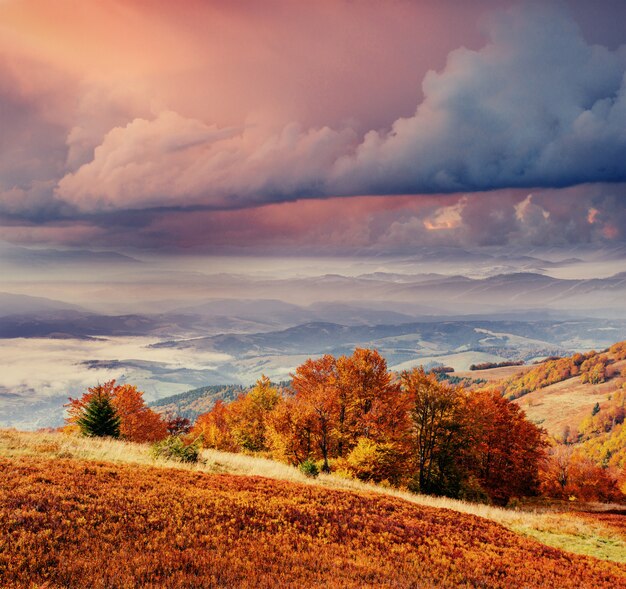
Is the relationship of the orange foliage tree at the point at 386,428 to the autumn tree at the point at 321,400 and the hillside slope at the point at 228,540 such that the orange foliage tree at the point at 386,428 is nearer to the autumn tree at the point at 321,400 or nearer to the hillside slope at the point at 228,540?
the autumn tree at the point at 321,400

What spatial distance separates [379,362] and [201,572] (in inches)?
1404

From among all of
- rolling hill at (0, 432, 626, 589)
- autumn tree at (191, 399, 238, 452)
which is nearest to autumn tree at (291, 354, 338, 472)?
rolling hill at (0, 432, 626, 589)

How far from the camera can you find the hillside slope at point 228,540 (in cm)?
1034

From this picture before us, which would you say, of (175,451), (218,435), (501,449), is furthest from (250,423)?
(175,451)

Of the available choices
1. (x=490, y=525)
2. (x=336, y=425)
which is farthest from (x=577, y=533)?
(x=336, y=425)

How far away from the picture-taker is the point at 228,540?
12.8 meters

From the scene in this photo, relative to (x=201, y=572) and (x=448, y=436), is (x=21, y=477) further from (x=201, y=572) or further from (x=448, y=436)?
(x=448, y=436)

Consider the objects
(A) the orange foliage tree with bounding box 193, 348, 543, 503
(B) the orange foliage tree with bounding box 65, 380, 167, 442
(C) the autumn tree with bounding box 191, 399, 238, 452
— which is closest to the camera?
(A) the orange foliage tree with bounding box 193, 348, 543, 503

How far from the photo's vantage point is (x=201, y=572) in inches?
415

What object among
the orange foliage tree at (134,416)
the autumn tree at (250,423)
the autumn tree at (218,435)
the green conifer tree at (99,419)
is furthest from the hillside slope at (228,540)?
the orange foliage tree at (134,416)

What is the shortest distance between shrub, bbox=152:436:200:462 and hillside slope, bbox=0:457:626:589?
203 inches

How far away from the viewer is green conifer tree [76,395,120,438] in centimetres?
3884

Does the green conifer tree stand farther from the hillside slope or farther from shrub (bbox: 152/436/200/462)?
the hillside slope

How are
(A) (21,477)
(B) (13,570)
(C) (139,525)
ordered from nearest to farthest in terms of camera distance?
(B) (13,570)
(C) (139,525)
(A) (21,477)
